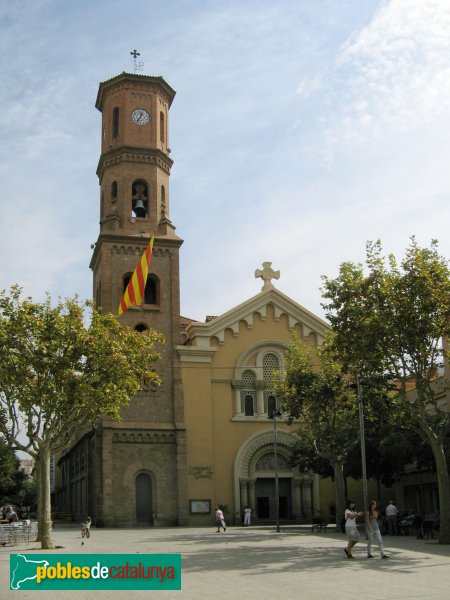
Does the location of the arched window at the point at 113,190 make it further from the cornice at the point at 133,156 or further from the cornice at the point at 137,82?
the cornice at the point at 137,82

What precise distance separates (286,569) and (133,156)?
116 feet

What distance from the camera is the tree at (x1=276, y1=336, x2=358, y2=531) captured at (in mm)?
37125

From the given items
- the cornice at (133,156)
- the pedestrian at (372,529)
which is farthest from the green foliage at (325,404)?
the cornice at (133,156)

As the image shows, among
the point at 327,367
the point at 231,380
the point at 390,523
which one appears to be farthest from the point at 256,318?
the point at 390,523

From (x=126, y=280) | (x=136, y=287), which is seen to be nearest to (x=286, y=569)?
(x=136, y=287)

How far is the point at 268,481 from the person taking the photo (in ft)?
160

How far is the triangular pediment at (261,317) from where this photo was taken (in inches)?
1953

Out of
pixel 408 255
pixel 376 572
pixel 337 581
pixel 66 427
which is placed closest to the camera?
pixel 337 581

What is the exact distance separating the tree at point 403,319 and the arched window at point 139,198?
79.9ft

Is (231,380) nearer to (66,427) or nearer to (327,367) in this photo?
(327,367)

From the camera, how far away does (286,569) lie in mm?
19828

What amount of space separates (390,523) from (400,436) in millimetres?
4168

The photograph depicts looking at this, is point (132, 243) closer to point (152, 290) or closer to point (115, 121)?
point (152, 290)

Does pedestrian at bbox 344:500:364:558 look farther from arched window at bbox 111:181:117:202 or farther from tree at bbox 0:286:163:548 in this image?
arched window at bbox 111:181:117:202
